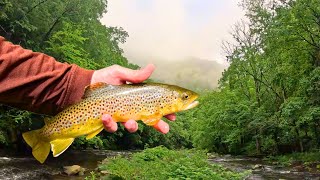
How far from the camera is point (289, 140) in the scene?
35.3 m

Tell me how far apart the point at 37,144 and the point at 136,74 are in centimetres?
62

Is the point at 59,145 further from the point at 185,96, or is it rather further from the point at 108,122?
the point at 185,96

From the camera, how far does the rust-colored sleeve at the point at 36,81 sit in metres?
1.88

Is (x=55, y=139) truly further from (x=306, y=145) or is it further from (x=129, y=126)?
(x=306, y=145)

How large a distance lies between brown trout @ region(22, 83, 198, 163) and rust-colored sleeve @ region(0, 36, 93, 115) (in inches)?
2.5

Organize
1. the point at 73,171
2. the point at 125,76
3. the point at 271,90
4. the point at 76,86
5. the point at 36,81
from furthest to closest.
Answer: the point at 271,90 → the point at 73,171 → the point at 125,76 → the point at 76,86 → the point at 36,81

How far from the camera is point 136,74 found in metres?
2.10

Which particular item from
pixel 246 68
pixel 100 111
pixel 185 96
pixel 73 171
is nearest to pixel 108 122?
pixel 100 111

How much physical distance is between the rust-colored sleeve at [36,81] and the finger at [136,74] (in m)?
0.20

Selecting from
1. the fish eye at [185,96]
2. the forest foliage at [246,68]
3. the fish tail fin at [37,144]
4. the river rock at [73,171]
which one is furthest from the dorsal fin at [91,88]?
the forest foliage at [246,68]

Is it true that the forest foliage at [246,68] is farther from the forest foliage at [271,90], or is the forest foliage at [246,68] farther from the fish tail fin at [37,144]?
the fish tail fin at [37,144]

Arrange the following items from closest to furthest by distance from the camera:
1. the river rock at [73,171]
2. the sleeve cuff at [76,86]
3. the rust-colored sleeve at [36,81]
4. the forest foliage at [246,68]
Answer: the rust-colored sleeve at [36,81]
the sleeve cuff at [76,86]
the river rock at [73,171]
the forest foliage at [246,68]

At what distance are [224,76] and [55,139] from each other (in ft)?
134

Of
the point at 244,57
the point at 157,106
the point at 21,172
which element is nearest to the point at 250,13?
the point at 244,57
